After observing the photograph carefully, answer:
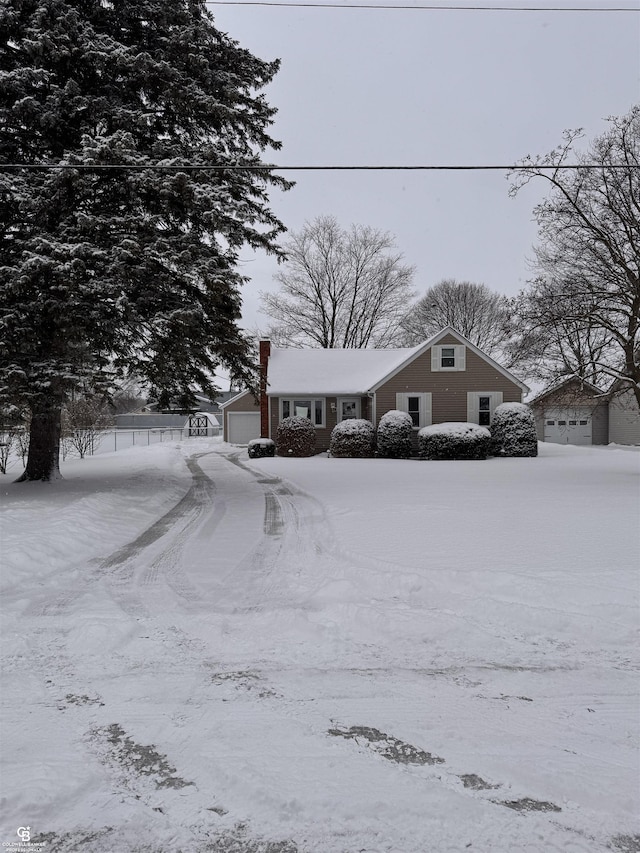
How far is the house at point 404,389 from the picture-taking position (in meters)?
24.4

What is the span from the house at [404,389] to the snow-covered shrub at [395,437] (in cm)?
173

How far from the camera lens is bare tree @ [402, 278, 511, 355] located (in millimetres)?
41906

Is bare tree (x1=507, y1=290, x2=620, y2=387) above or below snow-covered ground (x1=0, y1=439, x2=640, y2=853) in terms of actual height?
above

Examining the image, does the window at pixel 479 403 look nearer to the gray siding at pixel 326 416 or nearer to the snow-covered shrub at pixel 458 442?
the snow-covered shrub at pixel 458 442

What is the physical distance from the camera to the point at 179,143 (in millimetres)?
10922

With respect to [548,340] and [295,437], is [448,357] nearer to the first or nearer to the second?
[295,437]

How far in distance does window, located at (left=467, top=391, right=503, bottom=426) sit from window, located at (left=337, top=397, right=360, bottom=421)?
5405mm

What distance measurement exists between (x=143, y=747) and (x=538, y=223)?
16.3 m

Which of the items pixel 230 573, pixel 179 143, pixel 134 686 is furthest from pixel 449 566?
pixel 179 143

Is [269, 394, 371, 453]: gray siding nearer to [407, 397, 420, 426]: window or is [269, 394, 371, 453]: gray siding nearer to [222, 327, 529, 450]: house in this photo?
[222, 327, 529, 450]: house

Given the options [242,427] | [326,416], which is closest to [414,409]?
[326,416]

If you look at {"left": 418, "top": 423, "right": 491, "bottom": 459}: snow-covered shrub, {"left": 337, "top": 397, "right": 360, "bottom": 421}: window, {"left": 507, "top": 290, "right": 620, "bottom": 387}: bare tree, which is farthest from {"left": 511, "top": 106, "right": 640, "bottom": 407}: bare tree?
{"left": 337, "top": 397, "right": 360, "bottom": 421}: window

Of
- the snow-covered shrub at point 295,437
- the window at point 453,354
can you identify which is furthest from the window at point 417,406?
the snow-covered shrub at point 295,437

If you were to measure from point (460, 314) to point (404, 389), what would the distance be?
21414mm
